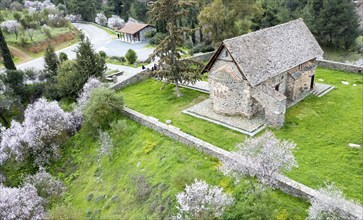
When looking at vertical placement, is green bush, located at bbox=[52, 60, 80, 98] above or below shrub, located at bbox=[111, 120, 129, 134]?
above

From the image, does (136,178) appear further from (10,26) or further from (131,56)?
Answer: (10,26)

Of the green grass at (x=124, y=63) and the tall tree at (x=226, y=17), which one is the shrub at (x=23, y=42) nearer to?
the green grass at (x=124, y=63)

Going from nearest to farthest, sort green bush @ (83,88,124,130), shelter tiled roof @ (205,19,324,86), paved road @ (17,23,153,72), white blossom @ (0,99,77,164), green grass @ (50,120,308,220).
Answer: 1. green grass @ (50,120,308,220)
2. shelter tiled roof @ (205,19,324,86)
3. white blossom @ (0,99,77,164)
4. green bush @ (83,88,124,130)
5. paved road @ (17,23,153,72)

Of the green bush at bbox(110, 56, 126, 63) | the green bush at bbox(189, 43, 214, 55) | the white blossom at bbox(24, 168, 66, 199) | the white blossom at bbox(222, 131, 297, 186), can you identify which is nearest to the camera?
the white blossom at bbox(222, 131, 297, 186)

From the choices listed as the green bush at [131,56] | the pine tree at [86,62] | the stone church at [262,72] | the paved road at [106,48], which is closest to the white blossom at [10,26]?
the paved road at [106,48]

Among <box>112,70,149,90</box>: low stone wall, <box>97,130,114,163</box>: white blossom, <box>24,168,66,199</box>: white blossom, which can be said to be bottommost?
<box>24,168,66,199</box>: white blossom

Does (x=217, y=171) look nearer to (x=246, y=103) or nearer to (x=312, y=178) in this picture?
(x=312, y=178)

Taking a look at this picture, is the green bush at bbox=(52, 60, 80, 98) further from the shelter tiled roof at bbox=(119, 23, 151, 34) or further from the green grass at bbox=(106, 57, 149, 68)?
the shelter tiled roof at bbox=(119, 23, 151, 34)

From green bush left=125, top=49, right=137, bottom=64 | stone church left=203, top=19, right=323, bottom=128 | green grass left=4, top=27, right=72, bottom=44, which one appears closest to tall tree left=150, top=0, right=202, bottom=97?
stone church left=203, top=19, right=323, bottom=128
